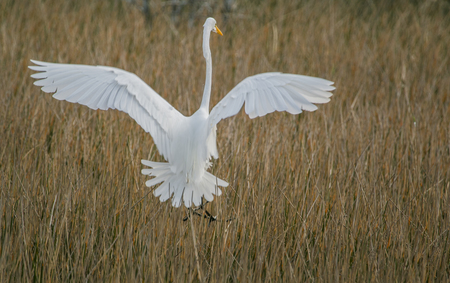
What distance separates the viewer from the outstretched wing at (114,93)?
2148 millimetres

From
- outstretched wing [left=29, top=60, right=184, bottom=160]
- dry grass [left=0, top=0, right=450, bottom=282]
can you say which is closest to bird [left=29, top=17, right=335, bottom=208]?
outstretched wing [left=29, top=60, right=184, bottom=160]

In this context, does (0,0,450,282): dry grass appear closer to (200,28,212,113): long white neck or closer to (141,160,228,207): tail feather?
(141,160,228,207): tail feather

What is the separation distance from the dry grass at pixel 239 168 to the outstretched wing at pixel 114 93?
13.2 inches

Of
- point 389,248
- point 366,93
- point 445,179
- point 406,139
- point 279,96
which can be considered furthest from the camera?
point 366,93

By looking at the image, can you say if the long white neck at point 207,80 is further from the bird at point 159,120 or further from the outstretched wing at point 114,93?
the outstretched wing at point 114,93

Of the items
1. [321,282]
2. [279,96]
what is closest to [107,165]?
[279,96]

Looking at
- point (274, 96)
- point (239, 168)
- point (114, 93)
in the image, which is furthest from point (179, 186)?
point (274, 96)

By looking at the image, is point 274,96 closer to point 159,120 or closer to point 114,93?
point 159,120

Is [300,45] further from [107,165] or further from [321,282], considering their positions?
[321,282]

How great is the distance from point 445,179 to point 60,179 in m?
2.15

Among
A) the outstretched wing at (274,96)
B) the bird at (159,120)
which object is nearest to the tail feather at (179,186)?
the bird at (159,120)

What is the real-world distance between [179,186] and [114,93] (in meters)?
0.57

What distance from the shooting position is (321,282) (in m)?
1.70

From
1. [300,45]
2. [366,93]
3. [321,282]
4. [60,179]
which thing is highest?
[300,45]
